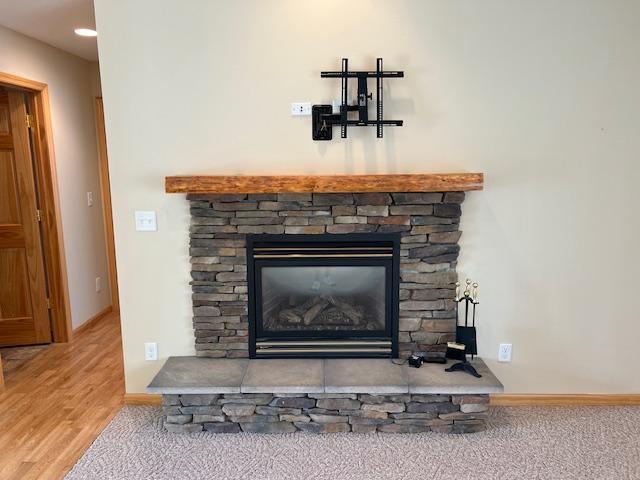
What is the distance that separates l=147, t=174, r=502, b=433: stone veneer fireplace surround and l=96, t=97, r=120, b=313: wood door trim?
Result: 77.7 inches

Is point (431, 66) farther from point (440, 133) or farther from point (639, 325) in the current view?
Answer: point (639, 325)

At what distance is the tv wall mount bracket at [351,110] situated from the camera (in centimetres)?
239

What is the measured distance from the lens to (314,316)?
2.68m

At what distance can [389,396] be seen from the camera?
2.37 m

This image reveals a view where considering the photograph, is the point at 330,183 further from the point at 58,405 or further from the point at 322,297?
the point at 58,405

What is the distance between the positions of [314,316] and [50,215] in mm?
2304

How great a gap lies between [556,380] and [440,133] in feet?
5.28

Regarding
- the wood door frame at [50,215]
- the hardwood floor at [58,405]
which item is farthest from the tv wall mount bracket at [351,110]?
the wood door frame at [50,215]

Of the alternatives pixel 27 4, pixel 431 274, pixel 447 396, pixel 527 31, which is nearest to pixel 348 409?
pixel 447 396

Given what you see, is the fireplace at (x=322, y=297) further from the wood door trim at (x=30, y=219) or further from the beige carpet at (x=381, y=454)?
the wood door trim at (x=30, y=219)

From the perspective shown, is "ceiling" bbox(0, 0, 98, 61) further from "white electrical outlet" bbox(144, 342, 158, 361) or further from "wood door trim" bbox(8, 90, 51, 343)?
"white electrical outlet" bbox(144, 342, 158, 361)

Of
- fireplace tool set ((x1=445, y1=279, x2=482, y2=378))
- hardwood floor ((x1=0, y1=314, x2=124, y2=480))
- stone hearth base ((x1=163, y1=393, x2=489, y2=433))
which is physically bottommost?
hardwood floor ((x1=0, y1=314, x2=124, y2=480))

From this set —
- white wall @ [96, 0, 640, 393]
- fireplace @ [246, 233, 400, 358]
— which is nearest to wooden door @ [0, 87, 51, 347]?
white wall @ [96, 0, 640, 393]

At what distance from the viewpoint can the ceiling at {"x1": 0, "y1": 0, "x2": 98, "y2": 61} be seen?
2678mm
